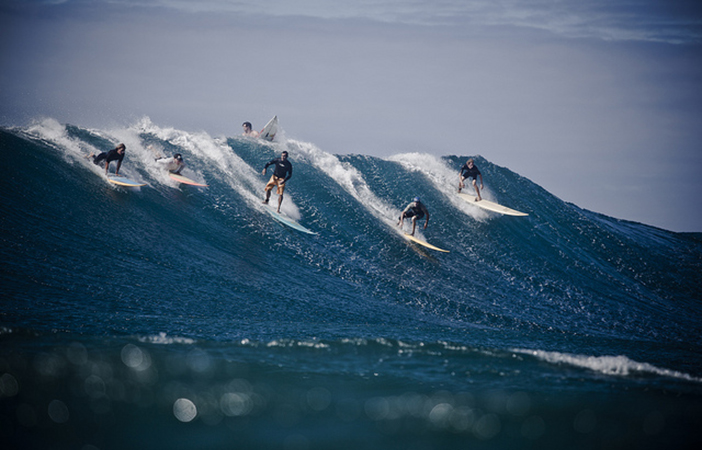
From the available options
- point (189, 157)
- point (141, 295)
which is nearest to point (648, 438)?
point (141, 295)

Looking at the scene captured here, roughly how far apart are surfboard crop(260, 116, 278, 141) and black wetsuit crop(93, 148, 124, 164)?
722cm

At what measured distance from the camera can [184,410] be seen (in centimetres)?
468

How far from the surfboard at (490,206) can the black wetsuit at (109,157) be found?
10.1m

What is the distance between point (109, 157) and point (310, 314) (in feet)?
22.0

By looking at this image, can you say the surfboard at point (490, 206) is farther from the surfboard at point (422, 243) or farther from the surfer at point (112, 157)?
the surfer at point (112, 157)

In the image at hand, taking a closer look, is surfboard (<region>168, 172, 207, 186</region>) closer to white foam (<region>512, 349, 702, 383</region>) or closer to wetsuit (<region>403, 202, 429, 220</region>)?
wetsuit (<region>403, 202, 429, 220</region>)

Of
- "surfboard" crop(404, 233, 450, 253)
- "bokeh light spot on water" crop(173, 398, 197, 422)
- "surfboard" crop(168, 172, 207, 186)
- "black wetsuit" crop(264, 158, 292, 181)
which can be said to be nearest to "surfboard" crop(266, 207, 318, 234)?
"black wetsuit" crop(264, 158, 292, 181)

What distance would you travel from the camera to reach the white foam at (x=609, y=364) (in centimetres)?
645

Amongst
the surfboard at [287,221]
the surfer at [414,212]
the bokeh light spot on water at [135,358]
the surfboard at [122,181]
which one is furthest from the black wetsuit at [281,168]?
the bokeh light spot on water at [135,358]

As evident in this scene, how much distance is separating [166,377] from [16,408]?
1360mm

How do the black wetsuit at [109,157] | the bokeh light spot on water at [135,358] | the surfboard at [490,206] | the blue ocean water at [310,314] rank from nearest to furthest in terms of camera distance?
the blue ocean water at [310,314]
the bokeh light spot on water at [135,358]
the black wetsuit at [109,157]
the surfboard at [490,206]

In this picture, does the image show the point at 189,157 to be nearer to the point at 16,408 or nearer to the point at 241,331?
the point at 241,331

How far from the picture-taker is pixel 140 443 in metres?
4.11

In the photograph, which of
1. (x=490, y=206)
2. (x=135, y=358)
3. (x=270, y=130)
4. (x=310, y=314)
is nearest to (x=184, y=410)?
(x=135, y=358)
